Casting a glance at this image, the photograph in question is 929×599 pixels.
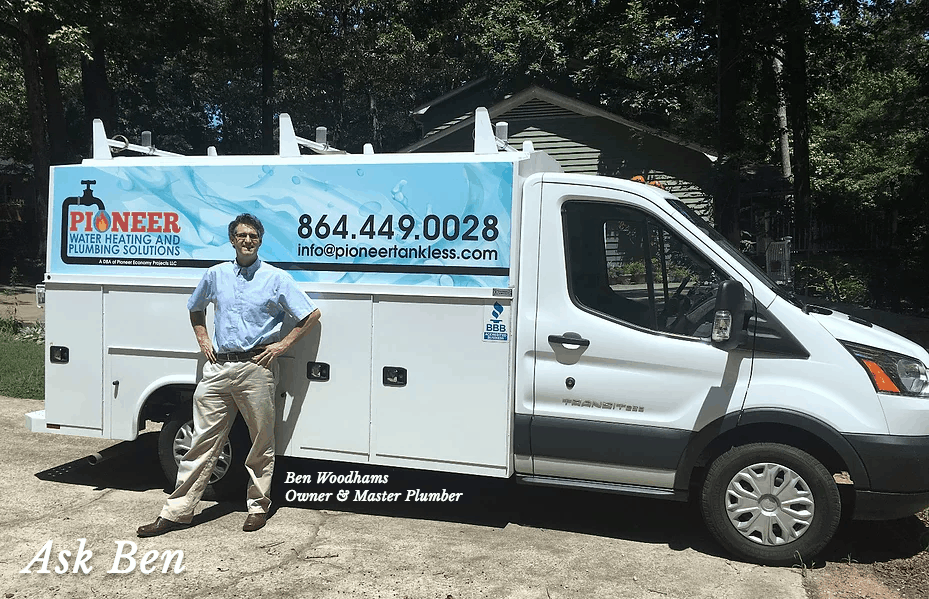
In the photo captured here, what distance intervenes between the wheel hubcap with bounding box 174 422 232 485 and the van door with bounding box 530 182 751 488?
2.24 meters

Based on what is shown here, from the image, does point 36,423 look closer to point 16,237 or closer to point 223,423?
point 223,423

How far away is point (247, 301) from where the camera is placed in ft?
17.2

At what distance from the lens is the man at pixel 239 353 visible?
5.24m

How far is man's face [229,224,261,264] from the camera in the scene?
5.27 meters

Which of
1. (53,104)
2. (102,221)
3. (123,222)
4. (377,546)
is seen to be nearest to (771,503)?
(377,546)

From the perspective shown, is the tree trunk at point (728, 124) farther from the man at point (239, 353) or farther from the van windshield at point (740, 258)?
the man at point (239, 353)

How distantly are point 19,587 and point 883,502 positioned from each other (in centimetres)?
480

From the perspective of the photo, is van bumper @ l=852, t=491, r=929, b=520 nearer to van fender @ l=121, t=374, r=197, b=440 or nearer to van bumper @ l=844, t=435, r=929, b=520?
van bumper @ l=844, t=435, r=929, b=520

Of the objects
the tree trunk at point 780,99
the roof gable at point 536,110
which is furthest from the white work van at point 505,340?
the roof gable at point 536,110

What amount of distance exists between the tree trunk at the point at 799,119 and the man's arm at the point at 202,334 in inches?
487

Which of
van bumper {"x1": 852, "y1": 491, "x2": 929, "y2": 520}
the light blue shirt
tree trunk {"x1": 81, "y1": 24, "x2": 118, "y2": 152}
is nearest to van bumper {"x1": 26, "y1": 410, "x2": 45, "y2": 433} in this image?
the light blue shirt

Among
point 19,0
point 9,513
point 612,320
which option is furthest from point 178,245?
point 19,0

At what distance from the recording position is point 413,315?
535cm

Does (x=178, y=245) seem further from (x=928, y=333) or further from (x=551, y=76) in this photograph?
(x=551, y=76)
